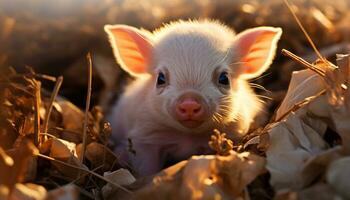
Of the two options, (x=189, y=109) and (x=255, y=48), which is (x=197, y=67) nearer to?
(x=189, y=109)

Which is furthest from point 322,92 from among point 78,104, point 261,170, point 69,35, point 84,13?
point 84,13

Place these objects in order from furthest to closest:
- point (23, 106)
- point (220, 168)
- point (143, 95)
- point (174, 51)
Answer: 1. point (143, 95)
2. point (174, 51)
3. point (23, 106)
4. point (220, 168)

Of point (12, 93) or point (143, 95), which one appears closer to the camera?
point (12, 93)

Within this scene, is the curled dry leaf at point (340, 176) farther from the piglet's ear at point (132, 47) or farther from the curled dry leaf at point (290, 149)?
the piglet's ear at point (132, 47)

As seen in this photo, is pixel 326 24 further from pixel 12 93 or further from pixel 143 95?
pixel 12 93

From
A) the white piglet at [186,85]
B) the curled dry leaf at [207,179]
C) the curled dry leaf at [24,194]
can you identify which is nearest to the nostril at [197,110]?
the white piglet at [186,85]

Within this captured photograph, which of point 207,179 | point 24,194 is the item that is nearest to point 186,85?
point 207,179

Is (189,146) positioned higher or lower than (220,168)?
lower
